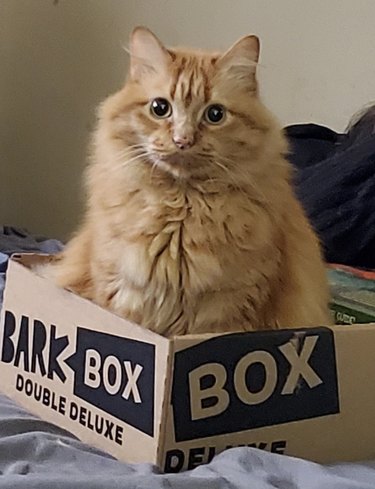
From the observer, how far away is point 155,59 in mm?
1340

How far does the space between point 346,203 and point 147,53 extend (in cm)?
79

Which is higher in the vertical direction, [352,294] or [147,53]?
[147,53]

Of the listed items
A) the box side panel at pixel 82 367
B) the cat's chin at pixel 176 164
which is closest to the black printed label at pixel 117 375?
the box side panel at pixel 82 367

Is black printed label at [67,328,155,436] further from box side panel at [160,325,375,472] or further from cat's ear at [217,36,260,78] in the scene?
cat's ear at [217,36,260,78]

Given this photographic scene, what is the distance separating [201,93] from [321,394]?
1.58 ft

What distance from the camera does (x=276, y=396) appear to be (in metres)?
1.24

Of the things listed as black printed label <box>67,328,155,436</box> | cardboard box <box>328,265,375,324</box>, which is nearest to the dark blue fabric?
cardboard box <box>328,265,375,324</box>

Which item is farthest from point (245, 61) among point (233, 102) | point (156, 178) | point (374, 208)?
point (374, 208)

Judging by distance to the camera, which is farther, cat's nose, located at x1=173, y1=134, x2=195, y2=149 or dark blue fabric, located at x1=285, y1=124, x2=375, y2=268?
dark blue fabric, located at x1=285, y1=124, x2=375, y2=268

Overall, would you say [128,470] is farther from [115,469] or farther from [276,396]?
[276,396]

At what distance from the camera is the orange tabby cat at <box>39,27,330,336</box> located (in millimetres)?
1291

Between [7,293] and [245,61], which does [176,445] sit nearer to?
[7,293]

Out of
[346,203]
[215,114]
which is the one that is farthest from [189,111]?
[346,203]

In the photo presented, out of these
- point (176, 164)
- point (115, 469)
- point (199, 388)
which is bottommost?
point (115, 469)
